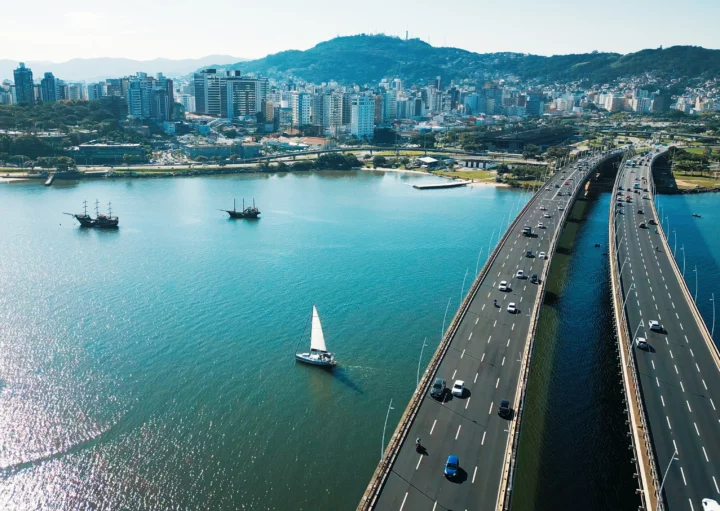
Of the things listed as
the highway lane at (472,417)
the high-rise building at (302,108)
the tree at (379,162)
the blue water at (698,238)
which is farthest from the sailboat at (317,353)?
the high-rise building at (302,108)

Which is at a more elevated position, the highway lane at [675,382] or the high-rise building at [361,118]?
the high-rise building at [361,118]

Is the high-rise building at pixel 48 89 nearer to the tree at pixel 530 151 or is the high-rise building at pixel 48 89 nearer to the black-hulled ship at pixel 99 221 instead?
the black-hulled ship at pixel 99 221

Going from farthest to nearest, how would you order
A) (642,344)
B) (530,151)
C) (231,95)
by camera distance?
(231,95) → (530,151) → (642,344)

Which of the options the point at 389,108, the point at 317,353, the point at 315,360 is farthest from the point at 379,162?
the point at 389,108

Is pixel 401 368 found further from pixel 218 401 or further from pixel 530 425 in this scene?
pixel 218 401

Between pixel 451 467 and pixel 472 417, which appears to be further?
pixel 472 417

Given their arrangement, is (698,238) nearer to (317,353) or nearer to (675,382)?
(675,382)

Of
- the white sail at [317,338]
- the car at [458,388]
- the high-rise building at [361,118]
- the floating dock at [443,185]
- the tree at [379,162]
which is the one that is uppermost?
the high-rise building at [361,118]

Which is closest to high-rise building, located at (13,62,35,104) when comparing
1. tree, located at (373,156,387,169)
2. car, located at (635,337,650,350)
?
tree, located at (373,156,387,169)
